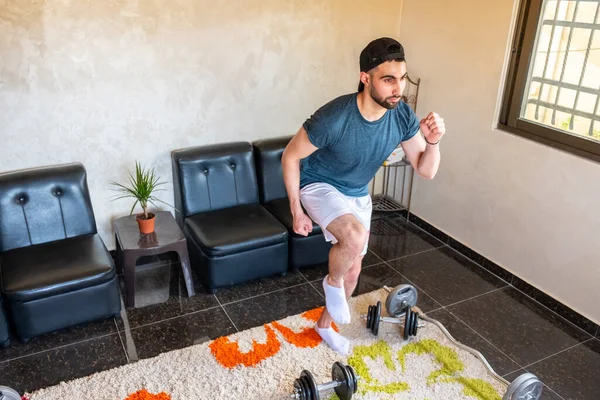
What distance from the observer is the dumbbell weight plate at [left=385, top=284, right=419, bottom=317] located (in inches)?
121

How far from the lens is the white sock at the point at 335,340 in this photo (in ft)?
9.40

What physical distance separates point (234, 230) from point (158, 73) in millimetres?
1124

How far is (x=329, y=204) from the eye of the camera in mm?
2535

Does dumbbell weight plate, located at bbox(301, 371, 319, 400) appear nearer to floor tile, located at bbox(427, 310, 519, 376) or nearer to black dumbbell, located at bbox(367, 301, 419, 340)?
black dumbbell, located at bbox(367, 301, 419, 340)

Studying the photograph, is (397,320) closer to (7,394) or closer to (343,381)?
(343,381)

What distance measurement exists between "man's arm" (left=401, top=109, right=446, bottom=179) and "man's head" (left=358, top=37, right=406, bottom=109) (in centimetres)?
19

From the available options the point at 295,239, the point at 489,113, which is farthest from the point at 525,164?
the point at 295,239

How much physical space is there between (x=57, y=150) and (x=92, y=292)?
99 centimetres

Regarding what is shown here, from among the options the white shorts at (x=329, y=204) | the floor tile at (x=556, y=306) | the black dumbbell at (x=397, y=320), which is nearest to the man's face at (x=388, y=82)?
the white shorts at (x=329, y=204)

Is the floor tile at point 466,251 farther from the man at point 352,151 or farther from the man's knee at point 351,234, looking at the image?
the man's knee at point 351,234

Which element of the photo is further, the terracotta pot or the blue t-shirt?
the terracotta pot

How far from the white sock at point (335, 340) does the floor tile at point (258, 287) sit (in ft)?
2.08

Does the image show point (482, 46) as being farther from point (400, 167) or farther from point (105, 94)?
point (105, 94)

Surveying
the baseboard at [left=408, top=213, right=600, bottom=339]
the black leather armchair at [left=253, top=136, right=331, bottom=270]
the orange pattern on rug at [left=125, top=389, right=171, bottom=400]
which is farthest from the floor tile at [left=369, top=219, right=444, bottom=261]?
the orange pattern on rug at [left=125, top=389, right=171, bottom=400]
